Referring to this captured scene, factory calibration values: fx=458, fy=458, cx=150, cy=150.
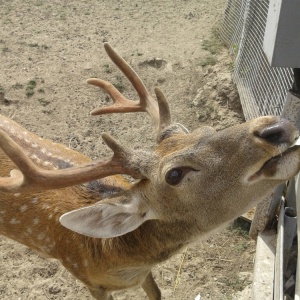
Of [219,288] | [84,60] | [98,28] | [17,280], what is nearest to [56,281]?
[17,280]

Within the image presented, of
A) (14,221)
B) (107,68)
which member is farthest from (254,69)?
(14,221)

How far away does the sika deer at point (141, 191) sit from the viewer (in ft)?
8.49

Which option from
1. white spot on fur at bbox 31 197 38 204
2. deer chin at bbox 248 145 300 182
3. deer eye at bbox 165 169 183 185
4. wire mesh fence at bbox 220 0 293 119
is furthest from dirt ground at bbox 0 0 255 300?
deer chin at bbox 248 145 300 182

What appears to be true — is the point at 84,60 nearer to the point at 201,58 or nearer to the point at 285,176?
the point at 201,58

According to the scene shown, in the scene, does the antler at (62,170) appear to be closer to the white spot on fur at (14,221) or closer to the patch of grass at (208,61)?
the white spot on fur at (14,221)

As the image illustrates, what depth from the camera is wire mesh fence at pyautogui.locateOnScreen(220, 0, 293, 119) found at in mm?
4723

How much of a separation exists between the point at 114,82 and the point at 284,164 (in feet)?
14.4

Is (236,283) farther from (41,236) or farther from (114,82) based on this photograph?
(114,82)

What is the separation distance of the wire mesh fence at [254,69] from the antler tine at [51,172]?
6.90ft

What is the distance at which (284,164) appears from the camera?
2479 millimetres

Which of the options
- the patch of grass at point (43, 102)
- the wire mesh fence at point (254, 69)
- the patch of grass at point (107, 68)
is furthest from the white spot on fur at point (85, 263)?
the patch of grass at point (107, 68)

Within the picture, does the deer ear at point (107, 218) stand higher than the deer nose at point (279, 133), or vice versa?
the deer nose at point (279, 133)

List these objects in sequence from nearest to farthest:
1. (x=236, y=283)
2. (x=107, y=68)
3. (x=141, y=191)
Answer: (x=141, y=191)
(x=236, y=283)
(x=107, y=68)

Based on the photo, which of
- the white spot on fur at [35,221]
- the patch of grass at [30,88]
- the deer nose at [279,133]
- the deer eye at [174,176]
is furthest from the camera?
the patch of grass at [30,88]
